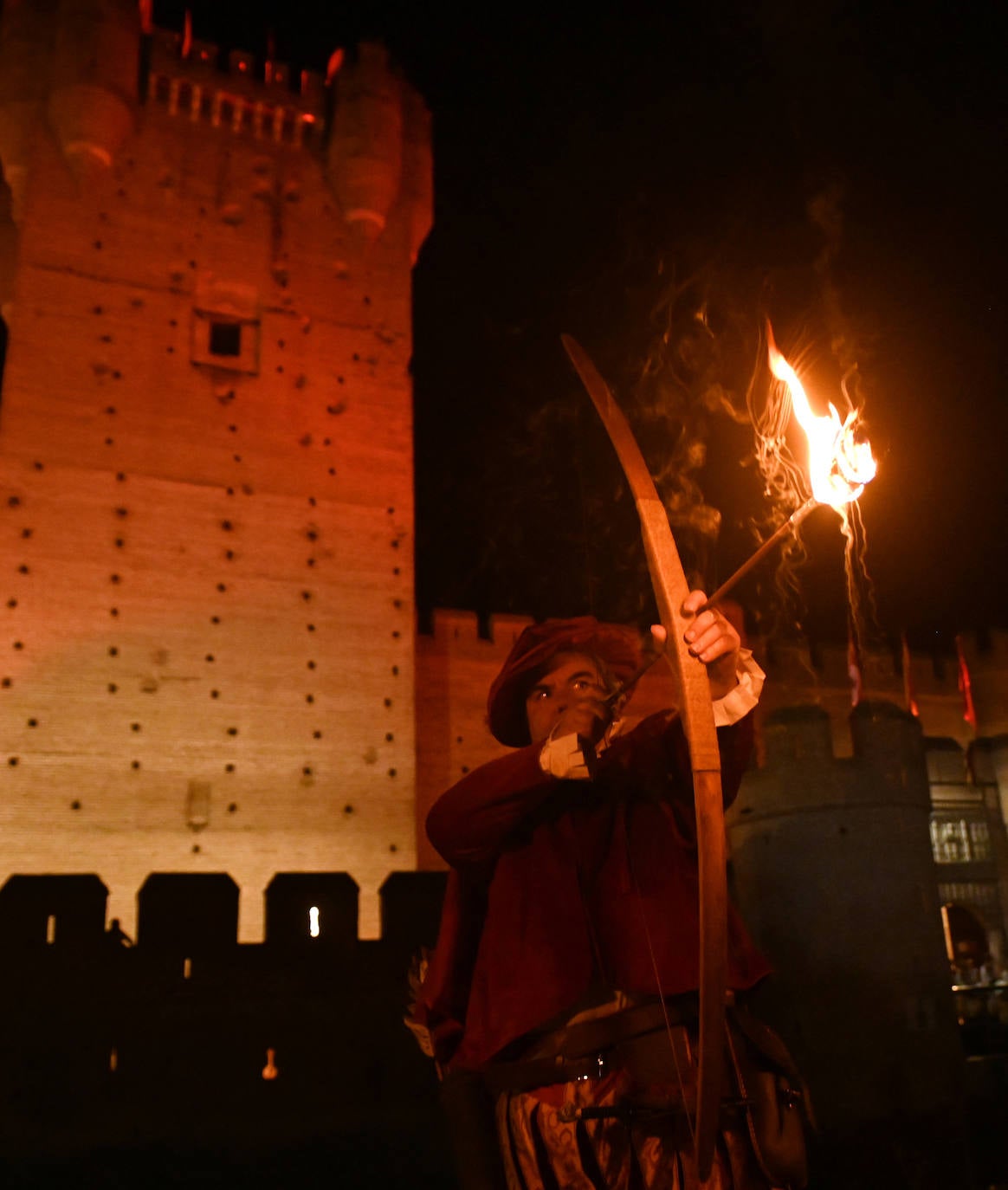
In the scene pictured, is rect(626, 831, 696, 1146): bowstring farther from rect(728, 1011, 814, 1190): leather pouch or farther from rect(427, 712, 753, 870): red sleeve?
rect(427, 712, 753, 870): red sleeve

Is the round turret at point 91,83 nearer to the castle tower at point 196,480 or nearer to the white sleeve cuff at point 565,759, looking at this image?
the castle tower at point 196,480

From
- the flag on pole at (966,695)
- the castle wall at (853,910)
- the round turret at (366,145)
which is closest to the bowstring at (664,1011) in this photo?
the castle wall at (853,910)

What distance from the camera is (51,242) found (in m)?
13.8

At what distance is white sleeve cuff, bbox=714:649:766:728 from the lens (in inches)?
104

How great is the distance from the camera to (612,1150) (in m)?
2.62

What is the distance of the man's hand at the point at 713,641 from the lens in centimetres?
235

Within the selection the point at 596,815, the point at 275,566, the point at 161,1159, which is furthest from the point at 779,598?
the point at 596,815

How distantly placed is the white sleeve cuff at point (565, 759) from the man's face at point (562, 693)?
306mm

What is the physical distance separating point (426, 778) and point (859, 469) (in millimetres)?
13005

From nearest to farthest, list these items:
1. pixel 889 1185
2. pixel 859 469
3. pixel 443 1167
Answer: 1. pixel 859 469
2. pixel 443 1167
3. pixel 889 1185

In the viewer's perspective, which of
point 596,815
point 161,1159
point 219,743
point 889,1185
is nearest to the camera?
point 596,815

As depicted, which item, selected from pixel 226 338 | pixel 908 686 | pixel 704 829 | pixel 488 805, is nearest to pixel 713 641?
pixel 704 829

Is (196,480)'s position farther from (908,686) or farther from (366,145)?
(908,686)

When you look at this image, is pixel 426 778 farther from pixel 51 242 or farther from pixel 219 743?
pixel 51 242
